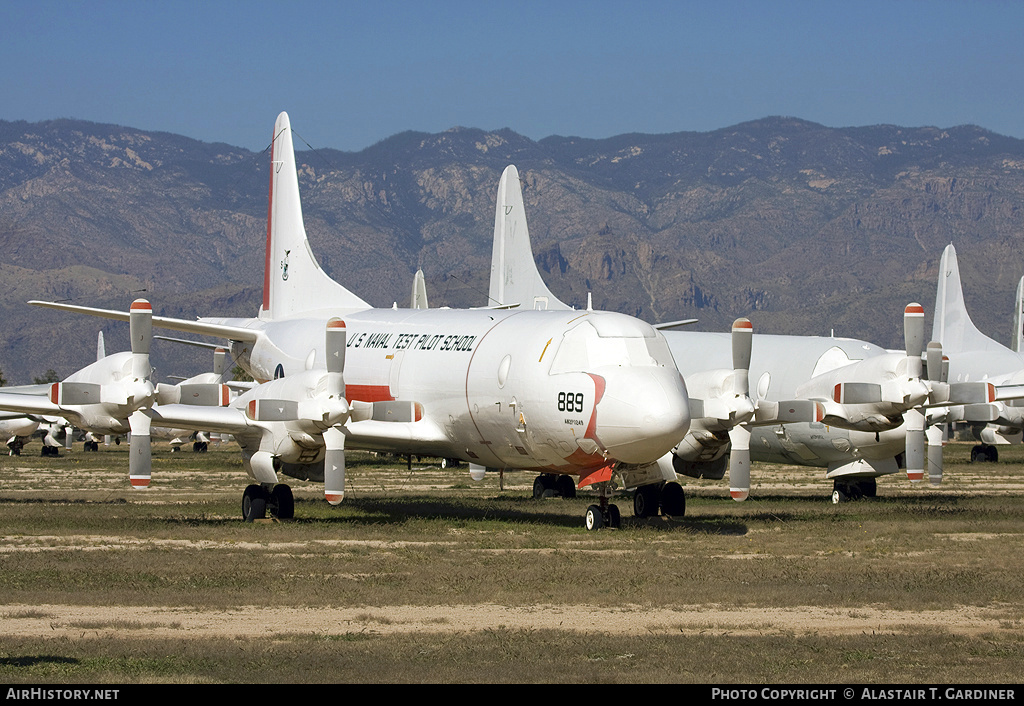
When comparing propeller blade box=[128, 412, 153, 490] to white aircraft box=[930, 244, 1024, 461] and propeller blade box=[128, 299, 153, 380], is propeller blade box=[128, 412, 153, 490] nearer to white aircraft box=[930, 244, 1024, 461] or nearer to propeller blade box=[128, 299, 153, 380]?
propeller blade box=[128, 299, 153, 380]

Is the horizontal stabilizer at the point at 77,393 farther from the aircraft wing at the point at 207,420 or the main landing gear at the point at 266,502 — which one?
the main landing gear at the point at 266,502

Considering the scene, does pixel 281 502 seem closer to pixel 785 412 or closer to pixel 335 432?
pixel 335 432

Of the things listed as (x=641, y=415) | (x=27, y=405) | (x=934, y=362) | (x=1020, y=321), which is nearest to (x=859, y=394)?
(x=934, y=362)

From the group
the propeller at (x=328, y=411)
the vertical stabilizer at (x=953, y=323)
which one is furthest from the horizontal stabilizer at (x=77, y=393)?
the vertical stabilizer at (x=953, y=323)

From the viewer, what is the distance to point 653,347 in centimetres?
2236

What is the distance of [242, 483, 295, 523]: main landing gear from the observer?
24.9m

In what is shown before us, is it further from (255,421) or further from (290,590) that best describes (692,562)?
(255,421)

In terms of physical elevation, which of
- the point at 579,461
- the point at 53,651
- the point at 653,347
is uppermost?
the point at 653,347

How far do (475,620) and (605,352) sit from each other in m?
8.35

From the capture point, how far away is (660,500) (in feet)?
82.5

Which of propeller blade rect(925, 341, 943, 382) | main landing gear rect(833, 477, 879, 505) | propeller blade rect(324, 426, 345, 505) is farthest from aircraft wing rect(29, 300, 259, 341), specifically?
propeller blade rect(925, 341, 943, 382)

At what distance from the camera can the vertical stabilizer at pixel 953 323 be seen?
56.6m

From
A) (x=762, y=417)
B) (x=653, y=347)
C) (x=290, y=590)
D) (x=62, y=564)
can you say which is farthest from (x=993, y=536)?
(x=62, y=564)
